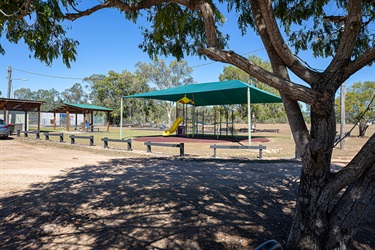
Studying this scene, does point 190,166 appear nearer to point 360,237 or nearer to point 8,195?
point 8,195

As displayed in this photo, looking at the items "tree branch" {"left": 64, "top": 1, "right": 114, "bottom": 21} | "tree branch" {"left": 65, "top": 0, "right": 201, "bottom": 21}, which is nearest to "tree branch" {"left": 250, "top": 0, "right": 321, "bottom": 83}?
"tree branch" {"left": 65, "top": 0, "right": 201, "bottom": 21}

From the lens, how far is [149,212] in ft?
13.9

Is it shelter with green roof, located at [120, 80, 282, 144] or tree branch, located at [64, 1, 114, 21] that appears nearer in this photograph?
tree branch, located at [64, 1, 114, 21]

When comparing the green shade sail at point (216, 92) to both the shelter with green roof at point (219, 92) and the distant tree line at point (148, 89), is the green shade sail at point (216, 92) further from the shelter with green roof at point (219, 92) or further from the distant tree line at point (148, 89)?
the distant tree line at point (148, 89)

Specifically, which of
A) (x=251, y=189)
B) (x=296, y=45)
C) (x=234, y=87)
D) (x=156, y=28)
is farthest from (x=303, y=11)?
(x=234, y=87)

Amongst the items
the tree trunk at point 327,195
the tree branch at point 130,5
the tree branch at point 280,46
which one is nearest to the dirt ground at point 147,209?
the tree trunk at point 327,195

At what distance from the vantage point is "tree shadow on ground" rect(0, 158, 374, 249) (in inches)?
132

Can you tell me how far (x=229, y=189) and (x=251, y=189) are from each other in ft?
1.56

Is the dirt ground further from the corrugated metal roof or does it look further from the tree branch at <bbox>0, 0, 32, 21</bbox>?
the corrugated metal roof

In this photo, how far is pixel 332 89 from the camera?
2682mm

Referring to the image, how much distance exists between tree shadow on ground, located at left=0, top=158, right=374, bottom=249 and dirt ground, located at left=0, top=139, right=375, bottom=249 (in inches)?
0.5

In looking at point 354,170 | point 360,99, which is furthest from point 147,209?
point 360,99

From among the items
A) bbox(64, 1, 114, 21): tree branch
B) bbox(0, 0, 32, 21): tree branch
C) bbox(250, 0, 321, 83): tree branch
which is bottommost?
bbox(250, 0, 321, 83): tree branch

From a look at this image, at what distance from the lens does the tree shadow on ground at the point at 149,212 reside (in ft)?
11.0
